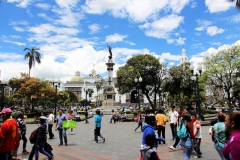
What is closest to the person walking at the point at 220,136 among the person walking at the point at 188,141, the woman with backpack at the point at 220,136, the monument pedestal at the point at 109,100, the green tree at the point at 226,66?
the woman with backpack at the point at 220,136

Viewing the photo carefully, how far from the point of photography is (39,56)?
38.0 m

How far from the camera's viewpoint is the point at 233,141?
108 inches

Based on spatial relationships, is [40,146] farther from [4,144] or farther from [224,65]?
[224,65]

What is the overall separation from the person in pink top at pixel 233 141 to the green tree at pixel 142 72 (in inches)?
1482

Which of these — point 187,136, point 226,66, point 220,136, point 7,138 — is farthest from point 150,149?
point 226,66

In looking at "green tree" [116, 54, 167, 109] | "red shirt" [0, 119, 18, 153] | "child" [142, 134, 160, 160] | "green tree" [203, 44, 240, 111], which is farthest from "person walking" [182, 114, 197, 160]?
"green tree" [116, 54, 167, 109]

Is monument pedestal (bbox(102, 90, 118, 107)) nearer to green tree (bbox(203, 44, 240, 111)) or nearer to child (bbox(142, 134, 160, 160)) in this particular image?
green tree (bbox(203, 44, 240, 111))

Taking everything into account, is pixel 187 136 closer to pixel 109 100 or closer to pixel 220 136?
pixel 220 136

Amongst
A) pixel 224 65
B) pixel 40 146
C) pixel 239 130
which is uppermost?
pixel 224 65

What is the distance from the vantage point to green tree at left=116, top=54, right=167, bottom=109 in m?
41.2

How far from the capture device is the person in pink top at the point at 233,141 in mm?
2678

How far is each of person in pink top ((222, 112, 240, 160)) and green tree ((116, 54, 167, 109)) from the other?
37.6 m

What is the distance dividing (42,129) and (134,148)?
422cm

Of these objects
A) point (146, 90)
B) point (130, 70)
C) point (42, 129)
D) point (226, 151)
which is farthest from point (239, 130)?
point (146, 90)
